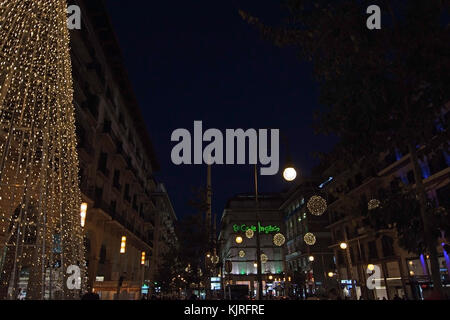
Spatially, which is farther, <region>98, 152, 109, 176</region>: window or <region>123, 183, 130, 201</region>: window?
<region>123, 183, 130, 201</region>: window

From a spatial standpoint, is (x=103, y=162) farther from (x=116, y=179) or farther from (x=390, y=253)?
(x=390, y=253)

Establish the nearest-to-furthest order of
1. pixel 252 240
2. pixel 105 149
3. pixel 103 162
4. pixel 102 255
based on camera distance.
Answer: pixel 102 255 < pixel 103 162 < pixel 105 149 < pixel 252 240

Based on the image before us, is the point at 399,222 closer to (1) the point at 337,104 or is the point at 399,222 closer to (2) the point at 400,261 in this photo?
(1) the point at 337,104

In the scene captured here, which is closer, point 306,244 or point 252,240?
point 306,244

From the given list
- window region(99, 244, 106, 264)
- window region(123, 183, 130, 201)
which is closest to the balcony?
window region(99, 244, 106, 264)

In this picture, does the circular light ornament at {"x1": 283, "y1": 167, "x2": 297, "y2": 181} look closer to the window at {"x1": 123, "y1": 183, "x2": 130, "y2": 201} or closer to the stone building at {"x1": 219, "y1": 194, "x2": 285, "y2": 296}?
the window at {"x1": 123, "y1": 183, "x2": 130, "y2": 201}

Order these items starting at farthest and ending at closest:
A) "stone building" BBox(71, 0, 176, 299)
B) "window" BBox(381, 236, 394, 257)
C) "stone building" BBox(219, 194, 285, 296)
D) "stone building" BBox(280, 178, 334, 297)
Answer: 1. "stone building" BBox(219, 194, 285, 296)
2. "stone building" BBox(280, 178, 334, 297)
3. "window" BBox(381, 236, 394, 257)
4. "stone building" BBox(71, 0, 176, 299)

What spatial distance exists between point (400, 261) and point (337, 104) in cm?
3078

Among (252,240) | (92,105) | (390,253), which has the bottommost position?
(390,253)

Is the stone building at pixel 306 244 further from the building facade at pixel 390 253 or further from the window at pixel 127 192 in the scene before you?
the window at pixel 127 192
